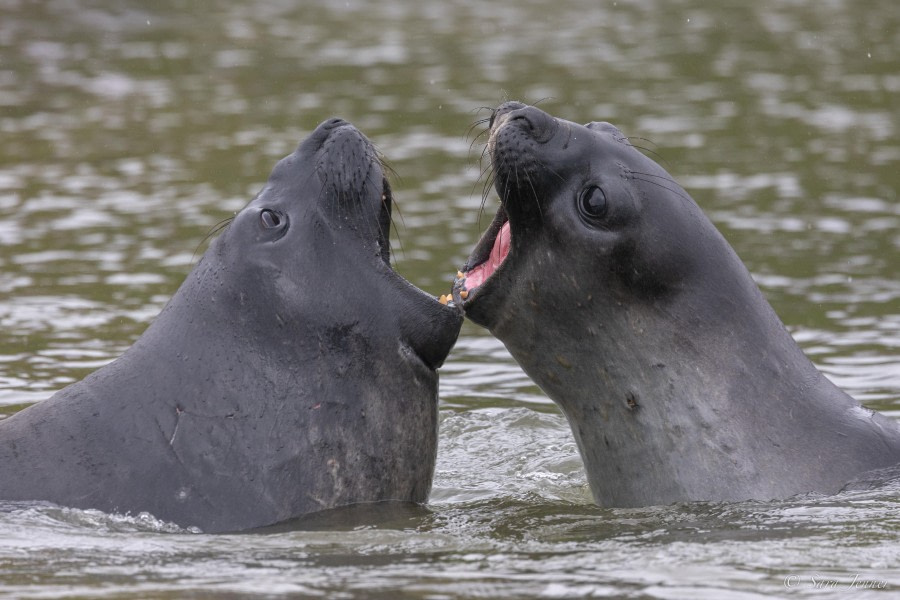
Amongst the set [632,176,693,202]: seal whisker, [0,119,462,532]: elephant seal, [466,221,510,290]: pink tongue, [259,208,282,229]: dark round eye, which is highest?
[632,176,693,202]: seal whisker

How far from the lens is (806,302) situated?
13922 millimetres

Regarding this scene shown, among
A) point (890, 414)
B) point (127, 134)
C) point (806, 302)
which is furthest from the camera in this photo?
point (127, 134)

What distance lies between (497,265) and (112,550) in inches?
102

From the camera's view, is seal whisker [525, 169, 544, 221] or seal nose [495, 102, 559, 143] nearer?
seal whisker [525, 169, 544, 221]

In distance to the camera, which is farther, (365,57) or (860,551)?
(365,57)

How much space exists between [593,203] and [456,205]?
9605mm

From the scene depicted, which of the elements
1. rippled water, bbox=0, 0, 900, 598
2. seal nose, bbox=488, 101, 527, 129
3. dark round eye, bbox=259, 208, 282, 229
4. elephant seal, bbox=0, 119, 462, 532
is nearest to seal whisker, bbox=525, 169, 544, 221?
seal nose, bbox=488, 101, 527, 129

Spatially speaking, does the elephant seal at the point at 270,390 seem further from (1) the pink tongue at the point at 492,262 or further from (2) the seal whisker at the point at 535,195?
(2) the seal whisker at the point at 535,195

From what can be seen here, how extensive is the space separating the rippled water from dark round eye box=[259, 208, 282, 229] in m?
1.47

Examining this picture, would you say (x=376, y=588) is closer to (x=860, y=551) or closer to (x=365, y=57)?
(x=860, y=551)

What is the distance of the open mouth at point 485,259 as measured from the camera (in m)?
8.37

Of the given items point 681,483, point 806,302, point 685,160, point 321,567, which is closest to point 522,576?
point 321,567

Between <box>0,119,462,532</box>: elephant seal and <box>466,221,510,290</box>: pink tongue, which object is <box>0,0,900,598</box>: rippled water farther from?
<box>466,221,510,290</box>: pink tongue

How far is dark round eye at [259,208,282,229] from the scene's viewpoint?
778 cm
